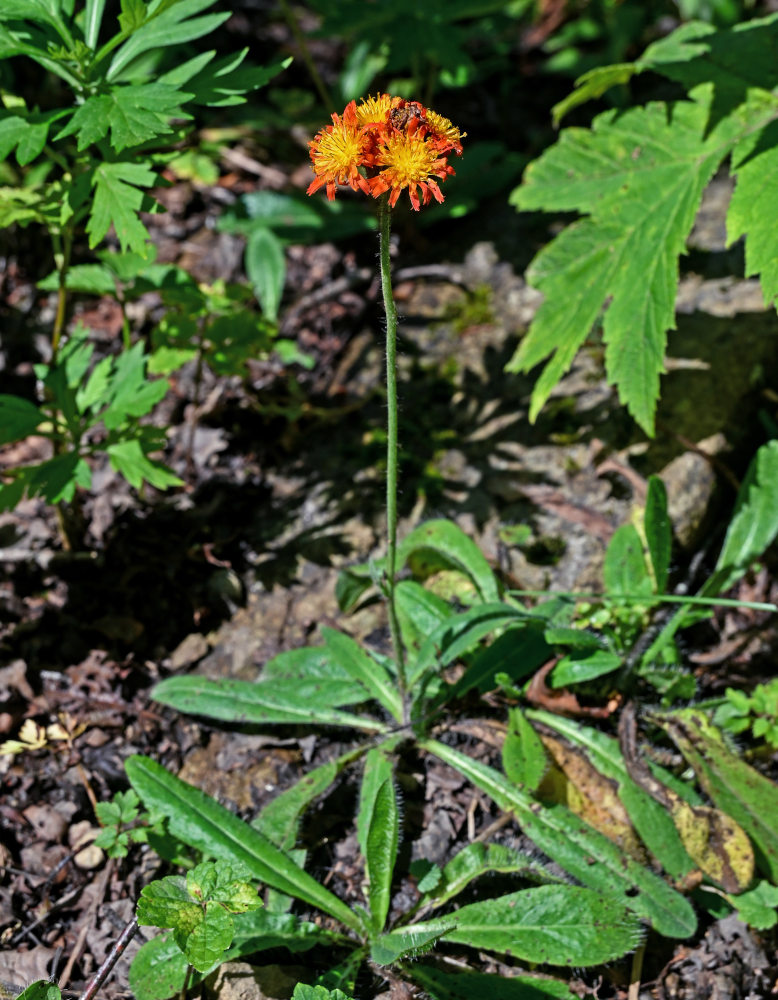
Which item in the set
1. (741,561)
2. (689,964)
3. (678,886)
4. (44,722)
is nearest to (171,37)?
(44,722)

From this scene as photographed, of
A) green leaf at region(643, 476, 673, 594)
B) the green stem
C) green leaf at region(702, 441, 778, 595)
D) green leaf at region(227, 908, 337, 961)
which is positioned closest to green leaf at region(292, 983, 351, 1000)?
green leaf at region(227, 908, 337, 961)

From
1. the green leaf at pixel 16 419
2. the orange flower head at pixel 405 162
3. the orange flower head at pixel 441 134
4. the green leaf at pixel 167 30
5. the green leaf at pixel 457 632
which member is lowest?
the green leaf at pixel 457 632

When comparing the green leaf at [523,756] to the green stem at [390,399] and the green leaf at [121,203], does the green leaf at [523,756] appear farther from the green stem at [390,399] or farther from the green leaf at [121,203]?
the green leaf at [121,203]

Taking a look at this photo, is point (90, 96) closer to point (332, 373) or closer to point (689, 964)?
point (332, 373)

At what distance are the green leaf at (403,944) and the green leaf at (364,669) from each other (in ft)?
2.34

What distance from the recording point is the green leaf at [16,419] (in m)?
2.84

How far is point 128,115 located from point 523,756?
2274 mm

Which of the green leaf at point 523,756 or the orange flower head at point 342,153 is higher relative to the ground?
the orange flower head at point 342,153

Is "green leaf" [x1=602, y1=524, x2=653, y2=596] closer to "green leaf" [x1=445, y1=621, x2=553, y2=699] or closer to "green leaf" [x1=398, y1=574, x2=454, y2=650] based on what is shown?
"green leaf" [x1=445, y1=621, x2=553, y2=699]

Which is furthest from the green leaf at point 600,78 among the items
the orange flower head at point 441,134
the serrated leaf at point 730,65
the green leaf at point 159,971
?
the green leaf at point 159,971

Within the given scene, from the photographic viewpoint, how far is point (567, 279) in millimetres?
3201

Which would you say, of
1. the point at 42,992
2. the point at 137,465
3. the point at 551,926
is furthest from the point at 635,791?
the point at 137,465

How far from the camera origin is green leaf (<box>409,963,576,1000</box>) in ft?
7.25

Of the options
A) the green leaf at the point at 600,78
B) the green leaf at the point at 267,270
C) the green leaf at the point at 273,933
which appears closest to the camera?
the green leaf at the point at 273,933
